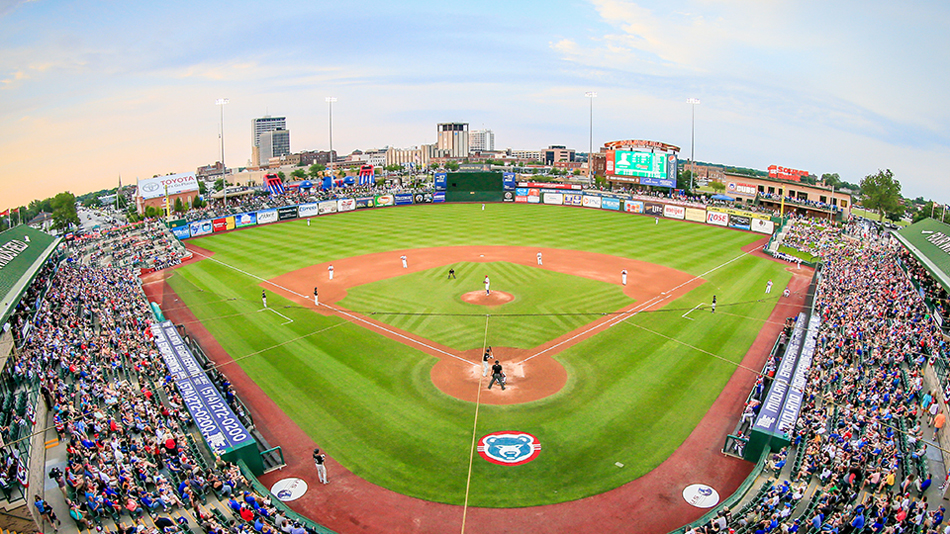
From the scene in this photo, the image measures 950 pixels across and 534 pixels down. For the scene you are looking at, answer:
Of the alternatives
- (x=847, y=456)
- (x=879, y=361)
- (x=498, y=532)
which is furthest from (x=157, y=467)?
(x=879, y=361)

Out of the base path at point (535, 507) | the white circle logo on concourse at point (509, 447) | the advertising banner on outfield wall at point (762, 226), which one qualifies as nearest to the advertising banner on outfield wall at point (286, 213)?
the base path at point (535, 507)

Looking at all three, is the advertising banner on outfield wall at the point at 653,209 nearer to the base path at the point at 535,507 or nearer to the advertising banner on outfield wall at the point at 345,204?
the advertising banner on outfield wall at the point at 345,204

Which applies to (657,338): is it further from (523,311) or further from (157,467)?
(157,467)

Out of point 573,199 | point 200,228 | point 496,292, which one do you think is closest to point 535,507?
point 496,292

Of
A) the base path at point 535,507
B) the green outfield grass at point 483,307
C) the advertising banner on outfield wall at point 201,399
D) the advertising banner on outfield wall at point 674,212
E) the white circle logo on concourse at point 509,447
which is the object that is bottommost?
the base path at point 535,507

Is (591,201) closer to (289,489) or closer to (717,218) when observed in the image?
(717,218)

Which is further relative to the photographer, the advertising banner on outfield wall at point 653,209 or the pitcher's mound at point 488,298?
the advertising banner on outfield wall at point 653,209
